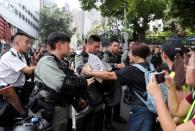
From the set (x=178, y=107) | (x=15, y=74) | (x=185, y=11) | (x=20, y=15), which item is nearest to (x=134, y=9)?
(x=185, y=11)

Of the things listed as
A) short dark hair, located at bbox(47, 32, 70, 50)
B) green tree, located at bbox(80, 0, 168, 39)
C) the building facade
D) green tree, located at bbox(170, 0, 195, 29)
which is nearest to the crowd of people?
short dark hair, located at bbox(47, 32, 70, 50)

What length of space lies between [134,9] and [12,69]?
871 inches

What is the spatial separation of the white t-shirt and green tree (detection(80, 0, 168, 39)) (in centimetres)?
2013

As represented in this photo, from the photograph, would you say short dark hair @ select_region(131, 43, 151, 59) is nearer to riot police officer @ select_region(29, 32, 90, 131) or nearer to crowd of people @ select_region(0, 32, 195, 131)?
crowd of people @ select_region(0, 32, 195, 131)

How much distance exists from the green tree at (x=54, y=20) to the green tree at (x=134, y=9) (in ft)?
141

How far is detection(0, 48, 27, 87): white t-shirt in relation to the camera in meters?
6.01

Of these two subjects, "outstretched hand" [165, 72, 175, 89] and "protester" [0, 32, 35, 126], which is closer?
"outstretched hand" [165, 72, 175, 89]

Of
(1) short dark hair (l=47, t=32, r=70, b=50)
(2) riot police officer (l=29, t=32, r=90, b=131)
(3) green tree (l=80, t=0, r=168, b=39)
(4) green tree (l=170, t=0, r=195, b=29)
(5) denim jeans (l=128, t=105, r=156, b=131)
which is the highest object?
(3) green tree (l=80, t=0, r=168, b=39)

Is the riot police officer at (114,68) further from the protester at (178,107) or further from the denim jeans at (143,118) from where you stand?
the protester at (178,107)

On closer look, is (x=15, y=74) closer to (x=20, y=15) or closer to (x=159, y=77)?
(x=159, y=77)

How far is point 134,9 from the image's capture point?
90.7 feet

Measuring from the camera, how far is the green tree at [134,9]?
91.6 ft

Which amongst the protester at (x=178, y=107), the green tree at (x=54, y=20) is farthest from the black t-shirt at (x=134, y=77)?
the green tree at (x=54, y=20)

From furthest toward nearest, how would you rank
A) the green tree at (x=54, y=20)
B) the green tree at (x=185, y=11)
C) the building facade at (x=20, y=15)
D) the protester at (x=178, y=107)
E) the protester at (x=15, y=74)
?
the green tree at (x=54, y=20) → the building facade at (x=20, y=15) → the green tree at (x=185, y=11) → the protester at (x=15, y=74) → the protester at (x=178, y=107)
